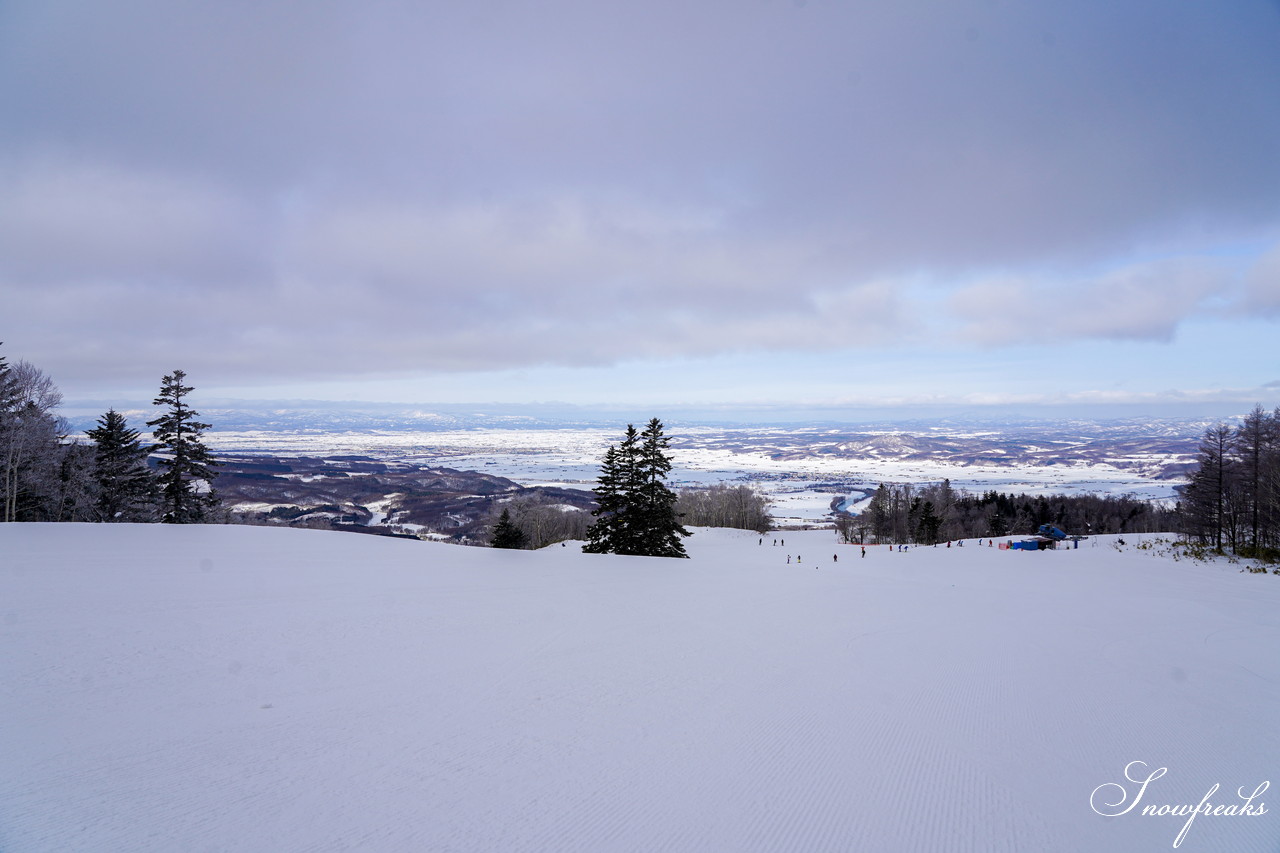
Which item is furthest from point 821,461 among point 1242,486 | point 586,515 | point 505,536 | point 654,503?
point 505,536

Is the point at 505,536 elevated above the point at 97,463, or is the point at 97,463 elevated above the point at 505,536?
the point at 97,463

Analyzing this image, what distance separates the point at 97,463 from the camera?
2642 centimetres

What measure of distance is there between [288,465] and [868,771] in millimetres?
108243

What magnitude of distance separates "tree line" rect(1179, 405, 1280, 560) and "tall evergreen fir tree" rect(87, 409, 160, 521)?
170ft

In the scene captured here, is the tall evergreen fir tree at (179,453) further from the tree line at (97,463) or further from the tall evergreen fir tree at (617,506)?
the tall evergreen fir tree at (617,506)

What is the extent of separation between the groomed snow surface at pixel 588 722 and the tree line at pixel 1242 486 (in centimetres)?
1893

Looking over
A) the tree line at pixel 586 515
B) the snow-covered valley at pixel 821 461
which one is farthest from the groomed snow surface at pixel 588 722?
the snow-covered valley at pixel 821 461

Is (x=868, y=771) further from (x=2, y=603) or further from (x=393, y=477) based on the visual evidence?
(x=393, y=477)

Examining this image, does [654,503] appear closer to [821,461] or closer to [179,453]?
[179,453]

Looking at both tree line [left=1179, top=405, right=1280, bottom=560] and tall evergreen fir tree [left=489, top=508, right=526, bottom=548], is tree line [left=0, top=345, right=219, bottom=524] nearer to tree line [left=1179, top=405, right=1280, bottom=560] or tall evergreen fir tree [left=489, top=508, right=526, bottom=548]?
tall evergreen fir tree [left=489, top=508, right=526, bottom=548]

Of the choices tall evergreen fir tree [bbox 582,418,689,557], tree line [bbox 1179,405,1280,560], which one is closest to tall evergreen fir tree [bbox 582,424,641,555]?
tall evergreen fir tree [bbox 582,418,689,557]

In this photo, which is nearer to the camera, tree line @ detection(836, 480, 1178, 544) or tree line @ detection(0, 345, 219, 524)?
tree line @ detection(0, 345, 219, 524)

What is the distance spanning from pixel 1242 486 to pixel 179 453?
1989 inches

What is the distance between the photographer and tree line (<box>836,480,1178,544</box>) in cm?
5606
